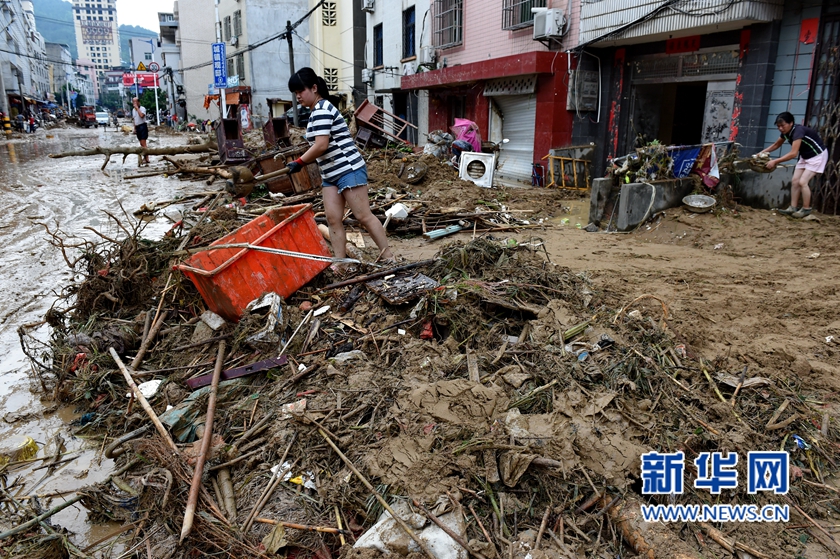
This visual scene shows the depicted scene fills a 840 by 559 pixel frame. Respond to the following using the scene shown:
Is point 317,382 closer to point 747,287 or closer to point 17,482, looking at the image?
point 17,482

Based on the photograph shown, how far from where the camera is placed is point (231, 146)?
1259 centimetres

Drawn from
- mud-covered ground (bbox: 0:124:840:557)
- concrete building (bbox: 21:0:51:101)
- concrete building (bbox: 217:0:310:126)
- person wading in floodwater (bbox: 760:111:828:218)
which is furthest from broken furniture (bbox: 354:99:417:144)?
concrete building (bbox: 21:0:51:101)

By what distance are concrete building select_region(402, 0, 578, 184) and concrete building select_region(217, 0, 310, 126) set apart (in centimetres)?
2000

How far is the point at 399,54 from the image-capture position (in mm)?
21203

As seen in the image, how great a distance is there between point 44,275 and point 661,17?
10.6 metres

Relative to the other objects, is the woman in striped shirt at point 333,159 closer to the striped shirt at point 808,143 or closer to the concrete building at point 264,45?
the striped shirt at point 808,143

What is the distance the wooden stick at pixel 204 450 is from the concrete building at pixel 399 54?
1565cm

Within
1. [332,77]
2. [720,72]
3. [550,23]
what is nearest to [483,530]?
[720,72]

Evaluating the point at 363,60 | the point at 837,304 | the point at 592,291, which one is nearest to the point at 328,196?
the point at 592,291

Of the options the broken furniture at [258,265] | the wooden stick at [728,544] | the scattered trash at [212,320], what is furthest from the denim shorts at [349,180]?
the wooden stick at [728,544]

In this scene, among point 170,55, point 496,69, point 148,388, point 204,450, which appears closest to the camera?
point 204,450

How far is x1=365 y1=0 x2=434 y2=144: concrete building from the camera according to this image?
1934 cm

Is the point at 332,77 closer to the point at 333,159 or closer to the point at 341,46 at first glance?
the point at 341,46

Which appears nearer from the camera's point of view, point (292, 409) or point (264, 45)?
point (292, 409)
